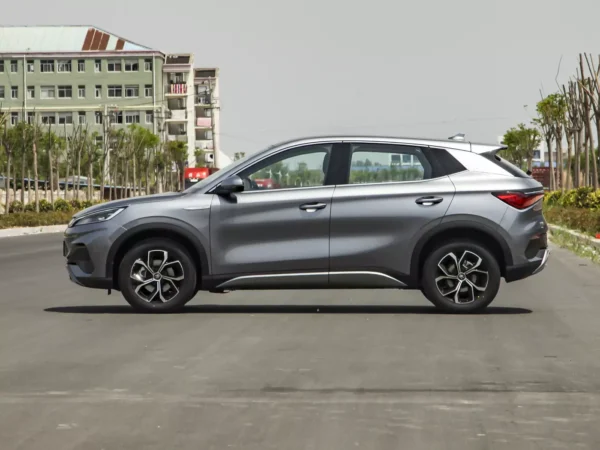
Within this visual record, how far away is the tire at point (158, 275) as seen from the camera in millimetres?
12992

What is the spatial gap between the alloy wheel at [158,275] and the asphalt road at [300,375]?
293 millimetres

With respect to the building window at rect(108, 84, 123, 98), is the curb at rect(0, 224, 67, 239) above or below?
below

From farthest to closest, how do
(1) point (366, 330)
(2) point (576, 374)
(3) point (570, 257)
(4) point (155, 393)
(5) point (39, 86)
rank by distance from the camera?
(5) point (39, 86) → (3) point (570, 257) → (1) point (366, 330) → (2) point (576, 374) → (4) point (155, 393)

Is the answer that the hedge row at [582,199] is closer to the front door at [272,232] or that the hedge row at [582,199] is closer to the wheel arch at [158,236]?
the front door at [272,232]

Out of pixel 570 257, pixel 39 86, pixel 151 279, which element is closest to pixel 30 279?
pixel 151 279

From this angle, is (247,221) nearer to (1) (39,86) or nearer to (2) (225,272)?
(2) (225,272)

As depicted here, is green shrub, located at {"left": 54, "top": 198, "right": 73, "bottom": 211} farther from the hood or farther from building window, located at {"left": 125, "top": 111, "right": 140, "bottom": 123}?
building window, located at {"left": 125, "top": 111, "right": 140, "bottom": 123}

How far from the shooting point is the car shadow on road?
13352mm

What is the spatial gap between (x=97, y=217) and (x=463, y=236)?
369 centimetres

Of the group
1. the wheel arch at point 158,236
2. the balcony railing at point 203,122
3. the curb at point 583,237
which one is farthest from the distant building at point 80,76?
the wheel arch at point 158,236

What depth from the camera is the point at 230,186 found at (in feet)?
41.9

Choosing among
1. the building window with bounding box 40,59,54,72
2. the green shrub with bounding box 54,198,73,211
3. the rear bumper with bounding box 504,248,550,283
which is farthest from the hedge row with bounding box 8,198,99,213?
the building window with bounding box 40,59,54,72

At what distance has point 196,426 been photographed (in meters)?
6.86

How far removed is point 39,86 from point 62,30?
25.1ft
